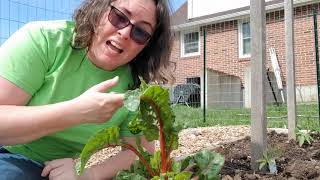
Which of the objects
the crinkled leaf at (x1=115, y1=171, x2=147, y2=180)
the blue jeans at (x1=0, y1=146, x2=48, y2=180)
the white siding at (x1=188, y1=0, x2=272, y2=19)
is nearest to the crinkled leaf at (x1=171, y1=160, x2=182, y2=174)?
the crinkled leaf at (x1=115, y1=171, x2=147, y2=180)

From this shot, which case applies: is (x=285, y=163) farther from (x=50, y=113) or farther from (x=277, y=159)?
(x=50, y=113)

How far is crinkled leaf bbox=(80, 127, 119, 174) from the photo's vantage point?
1.40 meters

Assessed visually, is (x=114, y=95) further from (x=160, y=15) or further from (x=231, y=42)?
(x=231, y=42)

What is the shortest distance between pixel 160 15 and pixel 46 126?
2.25 ft

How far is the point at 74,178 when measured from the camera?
167cm

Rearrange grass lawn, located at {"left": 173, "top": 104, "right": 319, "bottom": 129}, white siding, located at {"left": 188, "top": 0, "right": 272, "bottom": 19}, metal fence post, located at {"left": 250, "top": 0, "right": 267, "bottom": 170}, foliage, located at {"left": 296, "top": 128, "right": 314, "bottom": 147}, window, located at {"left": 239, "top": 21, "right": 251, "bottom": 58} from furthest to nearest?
white siding, located at {"left": 188, "top": 0, "right": 272, "bottom": 19}
window, located at {"left": 239, "top": 21, "right": 251, "bottom": 58}
grass lawn, located at {"left": 173, "top": 104, "right": 319, "bottom": 129}
foliage, located at {"left": 296, "top": 128, "right": 314, "bottom": 147}
metal fence post, located at {"left": 250, "top": 0, "right": 267, "bottom": 170}

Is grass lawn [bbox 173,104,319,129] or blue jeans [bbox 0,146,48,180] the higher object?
grass lawn [bbox 173,104,319,129]

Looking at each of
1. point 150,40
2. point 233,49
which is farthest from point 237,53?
point 150,40

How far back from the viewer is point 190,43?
17719mm

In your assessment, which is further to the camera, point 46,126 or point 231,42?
point 231,42

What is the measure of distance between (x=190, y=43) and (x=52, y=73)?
633 inches

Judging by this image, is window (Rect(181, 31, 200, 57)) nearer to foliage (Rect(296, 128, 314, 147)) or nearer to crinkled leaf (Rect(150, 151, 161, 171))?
foliage (Rect(296, 128, 314, 147))

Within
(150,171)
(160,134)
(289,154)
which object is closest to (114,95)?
(160,134)

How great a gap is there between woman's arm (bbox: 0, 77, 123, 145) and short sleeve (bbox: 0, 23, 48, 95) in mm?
47
